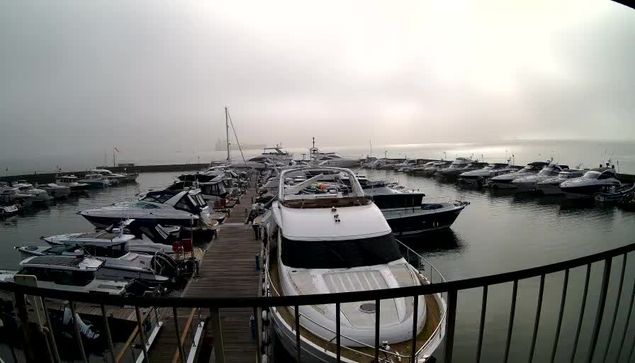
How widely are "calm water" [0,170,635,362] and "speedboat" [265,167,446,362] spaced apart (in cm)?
441

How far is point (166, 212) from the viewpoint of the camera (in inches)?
774

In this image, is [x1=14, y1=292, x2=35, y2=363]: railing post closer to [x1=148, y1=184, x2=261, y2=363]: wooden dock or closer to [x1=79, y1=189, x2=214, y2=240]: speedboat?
[x1=148, y1=184, x2=261, y2=363]: wooden dock

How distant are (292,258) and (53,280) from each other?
966 cm

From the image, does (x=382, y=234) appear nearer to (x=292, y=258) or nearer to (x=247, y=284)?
(x=292, y=258)

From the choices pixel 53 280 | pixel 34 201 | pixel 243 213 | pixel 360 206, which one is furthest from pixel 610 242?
pixel 34 201

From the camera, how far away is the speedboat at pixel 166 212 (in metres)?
19.5

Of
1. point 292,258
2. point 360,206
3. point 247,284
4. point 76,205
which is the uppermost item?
point 360,206

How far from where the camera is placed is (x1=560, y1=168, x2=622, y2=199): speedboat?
3078 cm

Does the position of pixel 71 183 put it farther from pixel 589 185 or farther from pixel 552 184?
pixel 589 185

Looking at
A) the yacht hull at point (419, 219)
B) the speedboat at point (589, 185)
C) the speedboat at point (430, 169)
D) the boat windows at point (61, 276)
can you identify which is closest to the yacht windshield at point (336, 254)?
the boat windows at point (61, 276)

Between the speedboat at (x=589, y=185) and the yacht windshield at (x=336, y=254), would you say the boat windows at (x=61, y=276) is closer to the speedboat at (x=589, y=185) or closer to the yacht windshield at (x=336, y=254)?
the yacht windshield at (x=336, y=254)

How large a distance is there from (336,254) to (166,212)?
615 inches

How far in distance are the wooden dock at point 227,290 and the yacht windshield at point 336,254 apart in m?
2.24

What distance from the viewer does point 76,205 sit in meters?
36.1
